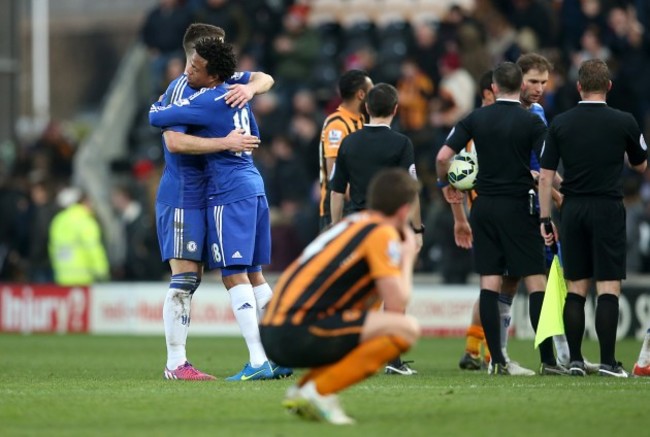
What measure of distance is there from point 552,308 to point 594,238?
713 millimetres

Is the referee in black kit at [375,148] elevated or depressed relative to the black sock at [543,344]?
elevated

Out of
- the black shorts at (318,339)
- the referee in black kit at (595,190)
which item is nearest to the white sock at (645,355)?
the referee in black kit at (595,190)

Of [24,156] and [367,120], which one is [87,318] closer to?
[24,156]

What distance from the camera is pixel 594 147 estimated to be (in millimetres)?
12109

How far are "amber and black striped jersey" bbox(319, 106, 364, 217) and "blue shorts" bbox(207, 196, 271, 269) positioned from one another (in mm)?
1715

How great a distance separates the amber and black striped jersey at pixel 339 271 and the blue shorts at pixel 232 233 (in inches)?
116

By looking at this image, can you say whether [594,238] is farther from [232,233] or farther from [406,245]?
[406,245]

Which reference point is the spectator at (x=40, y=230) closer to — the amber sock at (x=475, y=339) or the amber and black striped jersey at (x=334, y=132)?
the amber and black striped jersey at (x=334, y=132)

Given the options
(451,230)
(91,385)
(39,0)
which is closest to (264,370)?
(91,385)

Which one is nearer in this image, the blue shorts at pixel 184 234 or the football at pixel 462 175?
the blue shorts at pixel 184 234

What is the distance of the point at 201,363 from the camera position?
580 inches

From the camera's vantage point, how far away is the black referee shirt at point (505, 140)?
1247cm

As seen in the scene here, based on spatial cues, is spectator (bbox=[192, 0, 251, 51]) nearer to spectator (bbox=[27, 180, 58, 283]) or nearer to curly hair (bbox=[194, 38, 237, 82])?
spectator (bbox=[27, 180, 58, 283])

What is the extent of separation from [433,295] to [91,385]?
10285 millimetres
